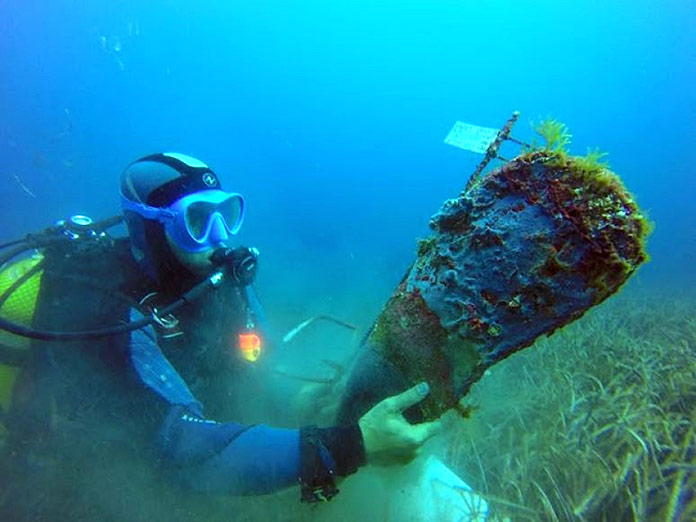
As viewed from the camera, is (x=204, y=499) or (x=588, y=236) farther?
(x=204, y=499)

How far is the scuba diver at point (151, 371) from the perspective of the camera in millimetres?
2152

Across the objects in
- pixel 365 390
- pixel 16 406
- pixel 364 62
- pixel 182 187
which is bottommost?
pixel 16 406

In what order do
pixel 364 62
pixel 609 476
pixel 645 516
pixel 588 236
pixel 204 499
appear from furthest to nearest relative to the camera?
pixel 364 62 < pixel 204 499 < pixel 609 476 < pixel 645 516 < pixel 588 236

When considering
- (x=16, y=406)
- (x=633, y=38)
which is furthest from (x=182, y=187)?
(x=633, y=38)

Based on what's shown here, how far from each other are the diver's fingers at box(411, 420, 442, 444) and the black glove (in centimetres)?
177

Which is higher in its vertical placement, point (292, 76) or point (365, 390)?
point (292, 76)

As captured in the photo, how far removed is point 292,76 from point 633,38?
87.6 metres

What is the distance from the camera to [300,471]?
211 centimetres

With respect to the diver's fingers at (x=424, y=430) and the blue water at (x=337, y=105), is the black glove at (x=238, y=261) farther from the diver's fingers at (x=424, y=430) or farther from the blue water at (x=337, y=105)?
the blue water at (x=337, y=105)

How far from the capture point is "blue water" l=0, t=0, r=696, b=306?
4594 cm

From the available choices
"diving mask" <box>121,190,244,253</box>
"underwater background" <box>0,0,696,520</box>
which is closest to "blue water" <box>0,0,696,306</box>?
"underwater background" <box>0,0,696,520</box>

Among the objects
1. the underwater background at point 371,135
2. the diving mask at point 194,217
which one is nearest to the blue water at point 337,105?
the underwater background at point 371,135

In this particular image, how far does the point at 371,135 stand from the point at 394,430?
100m

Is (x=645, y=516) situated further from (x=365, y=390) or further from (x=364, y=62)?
(x=364, y=62)
